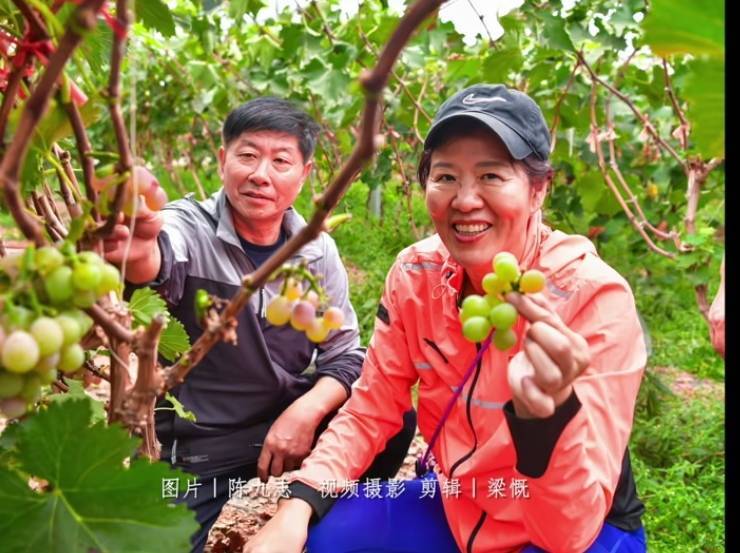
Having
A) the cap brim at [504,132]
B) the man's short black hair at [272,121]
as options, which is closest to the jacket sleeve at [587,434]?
the cap brim at [504,132]

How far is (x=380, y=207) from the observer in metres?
6.42

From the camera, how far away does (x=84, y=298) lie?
0.70 meters

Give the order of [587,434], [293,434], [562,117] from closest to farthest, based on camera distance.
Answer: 1. [587,434]
2. [293,434]
3. [562,117]

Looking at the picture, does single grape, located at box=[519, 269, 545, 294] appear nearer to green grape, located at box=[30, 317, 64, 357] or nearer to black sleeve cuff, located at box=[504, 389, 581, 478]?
black sleeve cuff, located at box=[504, 389, 581, 478]

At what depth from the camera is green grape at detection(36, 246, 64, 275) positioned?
69 centimetres

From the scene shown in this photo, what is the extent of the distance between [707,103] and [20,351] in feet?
1.94

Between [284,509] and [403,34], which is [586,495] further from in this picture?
[403,34]

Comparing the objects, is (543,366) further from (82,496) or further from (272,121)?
(272,121)

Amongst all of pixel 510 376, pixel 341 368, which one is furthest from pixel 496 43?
pixel 510 376

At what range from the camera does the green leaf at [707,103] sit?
0.63 meters

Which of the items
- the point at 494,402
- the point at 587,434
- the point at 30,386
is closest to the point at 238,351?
the point at 494,402

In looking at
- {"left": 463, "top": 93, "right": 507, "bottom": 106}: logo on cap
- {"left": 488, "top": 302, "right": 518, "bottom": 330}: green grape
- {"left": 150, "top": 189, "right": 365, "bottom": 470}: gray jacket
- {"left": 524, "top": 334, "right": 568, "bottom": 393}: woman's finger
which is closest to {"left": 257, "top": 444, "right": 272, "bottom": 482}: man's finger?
{"left": 150, "top": 189, "right": 365, "bottom": 470}: gray jacket

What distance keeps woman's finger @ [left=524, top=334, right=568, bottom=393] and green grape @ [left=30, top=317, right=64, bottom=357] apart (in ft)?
1.71

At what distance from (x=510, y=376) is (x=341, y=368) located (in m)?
1.10
